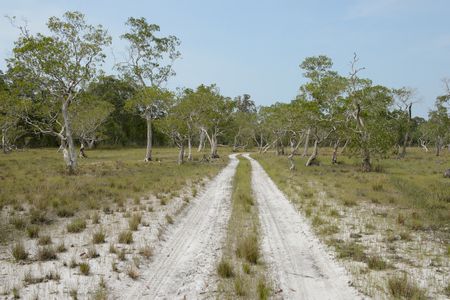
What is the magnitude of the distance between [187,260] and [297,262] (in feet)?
8.96

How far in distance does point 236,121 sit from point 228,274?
68.8 m

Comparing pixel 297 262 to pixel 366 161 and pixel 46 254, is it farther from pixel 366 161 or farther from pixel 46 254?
pixel 366 161

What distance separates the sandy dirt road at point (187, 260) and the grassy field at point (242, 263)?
0.94ft

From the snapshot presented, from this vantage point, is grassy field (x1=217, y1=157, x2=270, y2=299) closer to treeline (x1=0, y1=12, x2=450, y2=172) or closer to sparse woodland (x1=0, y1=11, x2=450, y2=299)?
sparse woodland (x1=0, y1=11, x2=450, y2=299)

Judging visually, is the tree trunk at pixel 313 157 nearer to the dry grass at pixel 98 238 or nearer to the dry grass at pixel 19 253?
the dry grass at pixel 98 238

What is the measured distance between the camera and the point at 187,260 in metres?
8.56

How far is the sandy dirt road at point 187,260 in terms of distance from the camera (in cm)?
684

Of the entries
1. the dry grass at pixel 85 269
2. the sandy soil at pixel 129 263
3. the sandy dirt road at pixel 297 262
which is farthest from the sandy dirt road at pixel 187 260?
the sandy dirt road at pixel 297 262

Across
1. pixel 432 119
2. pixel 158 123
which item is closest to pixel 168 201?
pixel 158 123

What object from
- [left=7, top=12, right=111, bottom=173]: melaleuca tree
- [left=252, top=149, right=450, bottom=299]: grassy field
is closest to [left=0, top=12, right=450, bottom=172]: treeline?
[left=7, top=12, right=111, bottom=173]: melaleuca tree

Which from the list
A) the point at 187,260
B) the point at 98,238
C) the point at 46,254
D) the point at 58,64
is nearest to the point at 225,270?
the point at 187,260

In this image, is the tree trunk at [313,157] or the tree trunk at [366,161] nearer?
the tree trunk at [366,161]

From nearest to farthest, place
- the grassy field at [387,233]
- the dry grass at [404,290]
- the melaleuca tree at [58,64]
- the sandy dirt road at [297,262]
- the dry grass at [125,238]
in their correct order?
the dry grass at [404,290] < the sandy dirt road at [297,262] < the grassy field at [387,233] < the dry grass at [125,238] < the melaleuca tree at [58,64]

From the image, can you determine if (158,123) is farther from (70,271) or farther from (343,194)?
(70,271)
